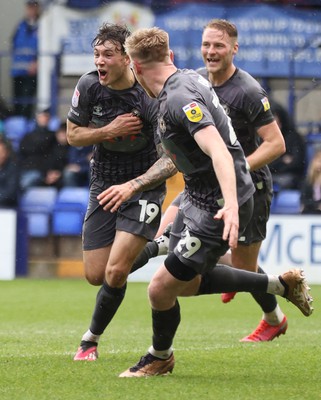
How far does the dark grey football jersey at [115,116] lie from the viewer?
719 cm

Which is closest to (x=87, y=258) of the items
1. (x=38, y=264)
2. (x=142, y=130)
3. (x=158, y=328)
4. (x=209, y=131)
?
(x=142, y=130)

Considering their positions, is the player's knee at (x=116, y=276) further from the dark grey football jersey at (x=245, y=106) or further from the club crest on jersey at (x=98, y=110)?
the dark grey football jersey at (x=245, y=106)

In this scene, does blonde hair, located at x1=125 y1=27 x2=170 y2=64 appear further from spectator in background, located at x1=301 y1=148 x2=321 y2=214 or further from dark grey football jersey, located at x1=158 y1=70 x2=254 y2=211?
spectator in background, located at x1=301 y1=148 x2=321 y2=214

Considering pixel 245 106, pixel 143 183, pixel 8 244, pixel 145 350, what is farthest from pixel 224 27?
pixel 8 244

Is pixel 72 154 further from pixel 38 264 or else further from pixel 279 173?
pixel 279 173

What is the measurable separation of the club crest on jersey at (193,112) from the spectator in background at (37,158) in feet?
35.5

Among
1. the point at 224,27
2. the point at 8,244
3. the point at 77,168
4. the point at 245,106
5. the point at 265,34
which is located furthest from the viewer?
the point at 265,34

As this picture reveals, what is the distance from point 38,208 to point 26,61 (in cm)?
255

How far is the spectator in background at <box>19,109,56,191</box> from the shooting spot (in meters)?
16.2

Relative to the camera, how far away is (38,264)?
15.7m

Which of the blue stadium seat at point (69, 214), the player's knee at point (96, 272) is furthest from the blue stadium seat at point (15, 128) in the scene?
the player's knee at point (96, 272)

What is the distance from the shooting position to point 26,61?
Result: 55.8 feet

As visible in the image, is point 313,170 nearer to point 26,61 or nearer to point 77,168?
point 77,168

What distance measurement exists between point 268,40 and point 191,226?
11090 millimetres
